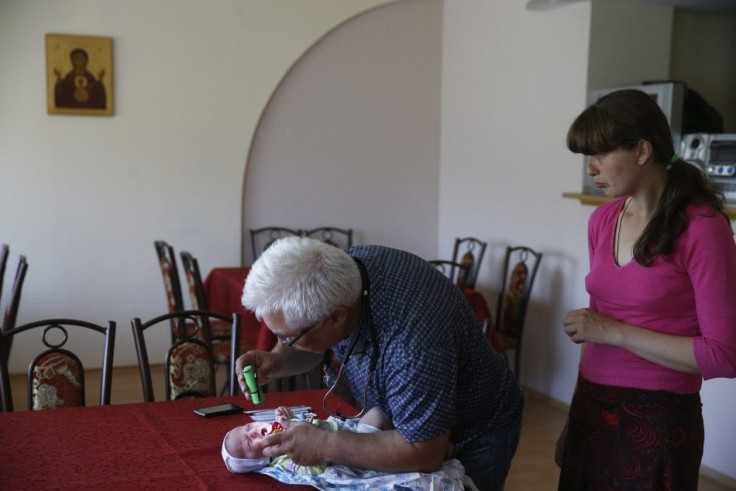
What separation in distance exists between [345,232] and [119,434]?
386 cm

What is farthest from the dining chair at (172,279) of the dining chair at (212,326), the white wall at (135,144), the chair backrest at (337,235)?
the chair backrest at (337,235)

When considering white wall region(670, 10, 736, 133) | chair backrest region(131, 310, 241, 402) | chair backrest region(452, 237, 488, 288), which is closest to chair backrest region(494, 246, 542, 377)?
chair backrest region(452, 237, 488, 288)

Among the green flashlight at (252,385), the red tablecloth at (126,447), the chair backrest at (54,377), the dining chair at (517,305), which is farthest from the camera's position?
the dining chair at (517,305)

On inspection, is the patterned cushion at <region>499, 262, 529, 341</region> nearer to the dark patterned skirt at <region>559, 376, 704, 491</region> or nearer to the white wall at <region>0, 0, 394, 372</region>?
the white wall at <region>0, 0, 394, 372</region>

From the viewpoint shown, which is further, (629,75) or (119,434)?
(629,75)

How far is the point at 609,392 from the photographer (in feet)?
6.14

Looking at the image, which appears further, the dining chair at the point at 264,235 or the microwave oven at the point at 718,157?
the dining chair at the point at 264,235

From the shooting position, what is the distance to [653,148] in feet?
5.78

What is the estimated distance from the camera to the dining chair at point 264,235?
5.54 metres

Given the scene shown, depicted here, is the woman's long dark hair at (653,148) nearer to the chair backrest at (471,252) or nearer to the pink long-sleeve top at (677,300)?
the pink long-sleeve top at (677,300)

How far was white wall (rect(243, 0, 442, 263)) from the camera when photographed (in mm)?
5566

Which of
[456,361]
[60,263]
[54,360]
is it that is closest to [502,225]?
[60,263]

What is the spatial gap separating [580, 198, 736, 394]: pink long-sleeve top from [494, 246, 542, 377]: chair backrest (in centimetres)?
266

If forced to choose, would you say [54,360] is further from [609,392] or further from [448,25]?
[448,25]
